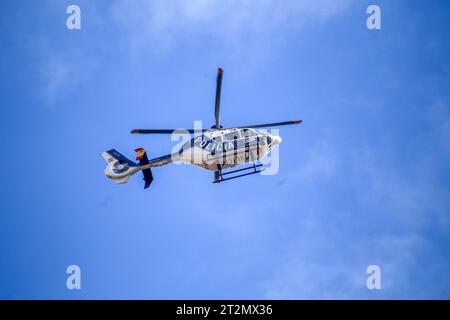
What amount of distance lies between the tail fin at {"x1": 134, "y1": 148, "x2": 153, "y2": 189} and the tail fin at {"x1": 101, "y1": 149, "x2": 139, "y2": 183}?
0.49m

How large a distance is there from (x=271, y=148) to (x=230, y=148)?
2.16 metres

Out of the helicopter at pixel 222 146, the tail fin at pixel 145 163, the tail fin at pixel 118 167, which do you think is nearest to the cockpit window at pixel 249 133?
the helicopter at pixel 222 146

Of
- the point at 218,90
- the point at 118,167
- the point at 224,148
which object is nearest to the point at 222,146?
the point at 224,148

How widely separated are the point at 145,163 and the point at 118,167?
5.73ft

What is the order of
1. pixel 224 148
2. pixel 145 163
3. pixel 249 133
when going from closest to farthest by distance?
pixel 224 148 → pixel 249 133 → pixel 145 163

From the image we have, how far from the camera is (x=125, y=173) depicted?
75.1ft

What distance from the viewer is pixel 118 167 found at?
23125 millimetres

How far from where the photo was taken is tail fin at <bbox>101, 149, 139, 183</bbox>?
22.9 m

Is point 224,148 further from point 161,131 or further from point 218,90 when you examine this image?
point 161,131

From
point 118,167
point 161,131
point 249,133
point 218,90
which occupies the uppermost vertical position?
point 218,90
